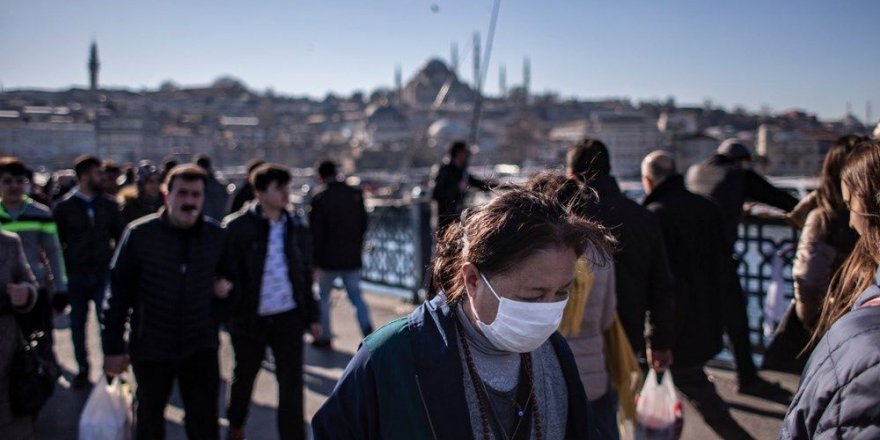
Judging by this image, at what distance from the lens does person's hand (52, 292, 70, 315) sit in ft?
10.7

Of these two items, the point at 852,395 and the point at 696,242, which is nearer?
the point at 852,395

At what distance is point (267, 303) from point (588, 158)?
1.56 m

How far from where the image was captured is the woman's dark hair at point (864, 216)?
5.05 feet

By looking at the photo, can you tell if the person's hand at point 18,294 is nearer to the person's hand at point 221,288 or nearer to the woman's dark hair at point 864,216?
the person's hand at point 221,288

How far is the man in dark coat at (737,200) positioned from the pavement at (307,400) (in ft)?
0.40

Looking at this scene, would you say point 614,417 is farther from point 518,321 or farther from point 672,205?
point 518,321

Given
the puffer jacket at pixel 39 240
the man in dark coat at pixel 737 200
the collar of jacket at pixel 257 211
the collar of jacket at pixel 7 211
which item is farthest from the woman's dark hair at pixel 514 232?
the collar of jacket at pixel 7 211

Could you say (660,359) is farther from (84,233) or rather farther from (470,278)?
(84,233)

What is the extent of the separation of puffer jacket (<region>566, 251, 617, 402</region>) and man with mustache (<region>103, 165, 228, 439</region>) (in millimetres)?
1505

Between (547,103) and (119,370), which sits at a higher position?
(547,103)

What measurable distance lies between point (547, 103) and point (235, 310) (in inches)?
5656

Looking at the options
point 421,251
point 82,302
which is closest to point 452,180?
point 421,251

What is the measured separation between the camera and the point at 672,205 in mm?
3436

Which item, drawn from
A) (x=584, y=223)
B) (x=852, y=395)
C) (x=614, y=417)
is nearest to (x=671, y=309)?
(x=614, y=417)
